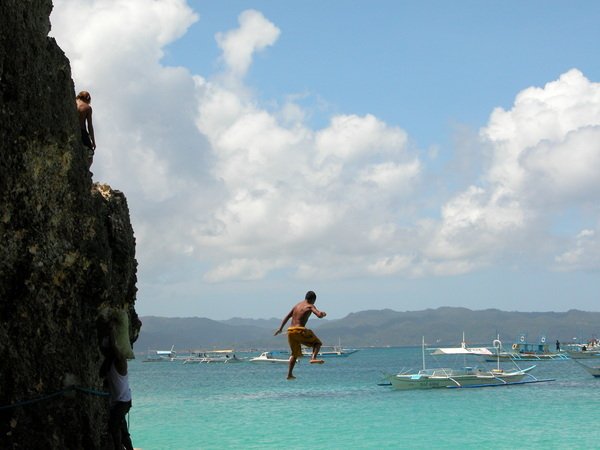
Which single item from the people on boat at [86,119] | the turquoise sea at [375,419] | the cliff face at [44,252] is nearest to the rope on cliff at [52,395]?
the cliff face at [44,252]

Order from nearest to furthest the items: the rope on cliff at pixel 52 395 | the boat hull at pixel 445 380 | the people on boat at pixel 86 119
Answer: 1. the rope on cliff at pixel 52 395
2. the people on boat at pixel 86 119
3. the boat hull at pixel 445 380

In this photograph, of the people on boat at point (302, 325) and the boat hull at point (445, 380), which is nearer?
the people on boat at point (302, 325)

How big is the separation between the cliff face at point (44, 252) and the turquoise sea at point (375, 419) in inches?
1215

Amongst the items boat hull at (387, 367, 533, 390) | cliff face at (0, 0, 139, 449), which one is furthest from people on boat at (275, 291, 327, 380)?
boat hull at (387, 367, 533, 390)

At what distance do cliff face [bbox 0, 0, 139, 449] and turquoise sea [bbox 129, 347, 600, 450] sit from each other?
3086cm

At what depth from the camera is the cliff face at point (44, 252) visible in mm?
10308

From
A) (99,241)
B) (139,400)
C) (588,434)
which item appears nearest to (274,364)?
(139,400)

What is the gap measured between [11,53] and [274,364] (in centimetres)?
16697

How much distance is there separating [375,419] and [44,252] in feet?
147

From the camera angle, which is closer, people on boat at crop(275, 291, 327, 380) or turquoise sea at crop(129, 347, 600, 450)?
people on boat at crop(275, 291, 327, 380)

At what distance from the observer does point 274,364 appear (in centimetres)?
17475

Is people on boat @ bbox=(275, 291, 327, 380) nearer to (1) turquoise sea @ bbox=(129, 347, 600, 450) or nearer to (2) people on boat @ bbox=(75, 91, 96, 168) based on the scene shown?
(2) people on boat @ bbox=(75, 91, 96, 168)

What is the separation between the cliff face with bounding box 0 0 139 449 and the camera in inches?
406

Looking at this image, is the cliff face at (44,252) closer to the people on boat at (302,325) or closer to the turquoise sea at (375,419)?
the people on boat at (302,325)
